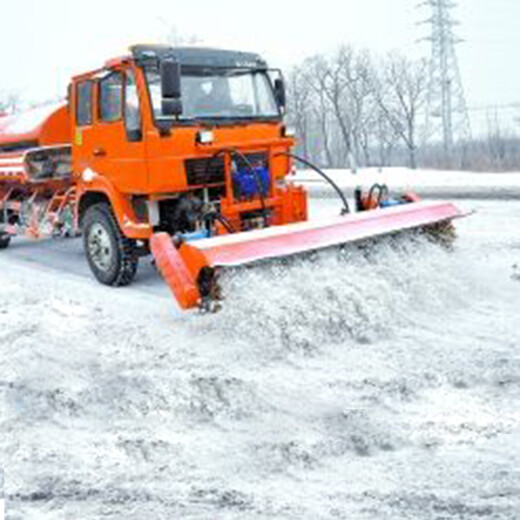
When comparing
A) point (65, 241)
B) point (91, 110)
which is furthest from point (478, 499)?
point (65, 241)

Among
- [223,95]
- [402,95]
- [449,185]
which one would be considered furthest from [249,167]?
[402,95]

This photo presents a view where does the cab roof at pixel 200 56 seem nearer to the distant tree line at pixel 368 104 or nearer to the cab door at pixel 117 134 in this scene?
the cab door at pixel 117 134

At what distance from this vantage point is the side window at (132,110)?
7523 millimetres

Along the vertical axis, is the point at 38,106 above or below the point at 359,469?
above

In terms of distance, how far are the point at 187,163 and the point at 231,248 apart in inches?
74.5

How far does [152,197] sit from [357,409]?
12.9 ft

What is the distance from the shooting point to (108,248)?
26.9 ft

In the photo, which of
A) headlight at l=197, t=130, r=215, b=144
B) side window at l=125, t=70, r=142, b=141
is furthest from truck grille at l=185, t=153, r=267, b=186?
side window at l=125, t=70, r=142, b=141

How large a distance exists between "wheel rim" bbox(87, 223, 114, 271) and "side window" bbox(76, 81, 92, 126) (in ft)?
3.88

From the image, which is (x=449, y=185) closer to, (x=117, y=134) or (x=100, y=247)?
(x=100, y=247)

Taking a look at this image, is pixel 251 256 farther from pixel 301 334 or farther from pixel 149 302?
pixel 149 302

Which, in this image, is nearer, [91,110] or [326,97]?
[91,110]

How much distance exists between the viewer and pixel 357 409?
4355 millimetres

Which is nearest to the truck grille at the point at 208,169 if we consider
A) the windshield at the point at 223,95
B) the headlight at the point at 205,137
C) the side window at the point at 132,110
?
the headlight at the point at 205,137
